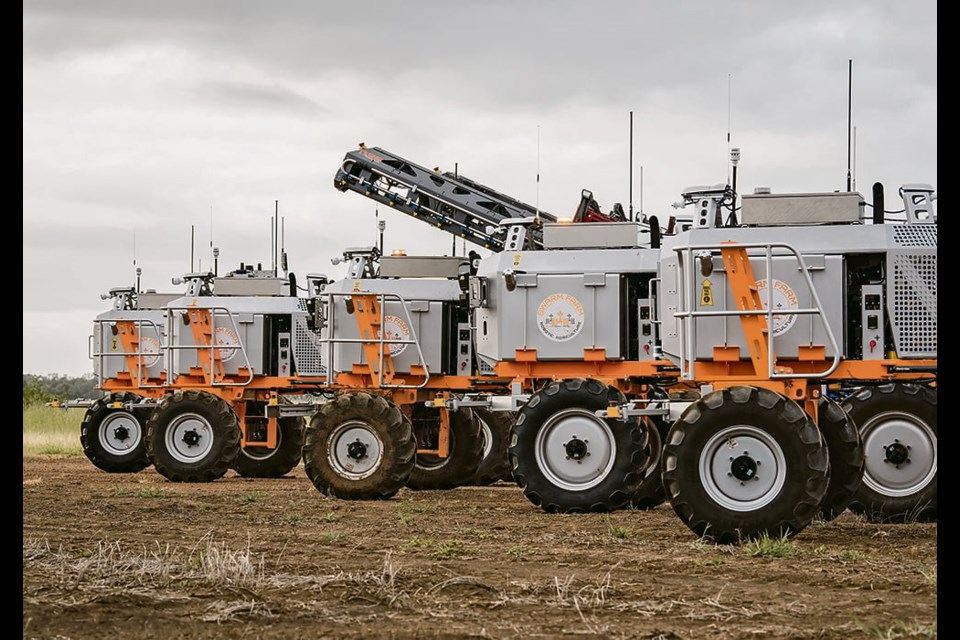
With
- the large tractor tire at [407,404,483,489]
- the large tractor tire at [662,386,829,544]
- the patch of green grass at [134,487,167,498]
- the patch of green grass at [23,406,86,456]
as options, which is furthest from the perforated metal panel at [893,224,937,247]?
the patch of green grass at [23,406,86,456]

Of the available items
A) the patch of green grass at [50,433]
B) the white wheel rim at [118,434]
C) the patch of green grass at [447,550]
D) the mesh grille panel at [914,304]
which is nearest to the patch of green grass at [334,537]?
the patch of green grass at [447,550]

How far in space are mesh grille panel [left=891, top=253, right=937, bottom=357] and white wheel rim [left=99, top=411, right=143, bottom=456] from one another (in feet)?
53.9

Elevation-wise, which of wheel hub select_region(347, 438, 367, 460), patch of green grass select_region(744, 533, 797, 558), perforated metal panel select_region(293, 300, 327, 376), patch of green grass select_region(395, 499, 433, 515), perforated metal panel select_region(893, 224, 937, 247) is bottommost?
patch of green grass select_region(395, 499, 433, 515)

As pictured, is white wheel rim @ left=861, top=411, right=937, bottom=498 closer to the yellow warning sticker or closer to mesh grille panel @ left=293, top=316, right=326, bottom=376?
the yellow warning sticker

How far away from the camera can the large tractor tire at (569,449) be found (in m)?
15.9

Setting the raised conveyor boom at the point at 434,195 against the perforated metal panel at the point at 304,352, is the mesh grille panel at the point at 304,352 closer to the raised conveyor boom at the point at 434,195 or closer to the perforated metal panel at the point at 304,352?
the perforated metal panel at the point at 304,352

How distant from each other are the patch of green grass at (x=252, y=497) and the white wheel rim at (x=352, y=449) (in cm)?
108

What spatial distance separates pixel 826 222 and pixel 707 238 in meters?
1.24

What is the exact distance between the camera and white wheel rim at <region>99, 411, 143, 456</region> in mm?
26344

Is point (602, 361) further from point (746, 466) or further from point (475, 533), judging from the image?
point (746, 466)

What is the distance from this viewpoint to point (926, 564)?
10.9 metres

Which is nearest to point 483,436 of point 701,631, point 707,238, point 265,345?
point 265,345

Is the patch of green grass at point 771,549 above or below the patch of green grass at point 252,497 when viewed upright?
above
